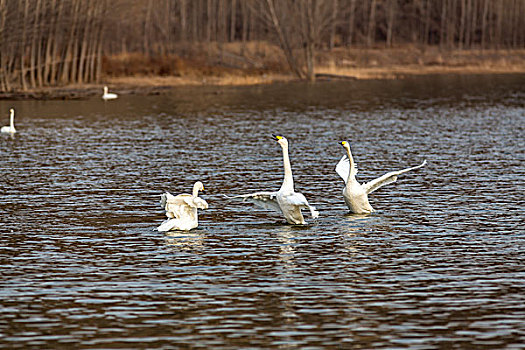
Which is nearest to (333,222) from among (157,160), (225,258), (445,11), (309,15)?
(225,258)

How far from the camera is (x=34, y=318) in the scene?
13695 millimetres

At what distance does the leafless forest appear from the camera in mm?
69188

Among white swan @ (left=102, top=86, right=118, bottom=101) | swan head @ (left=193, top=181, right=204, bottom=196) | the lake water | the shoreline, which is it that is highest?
the shoreline

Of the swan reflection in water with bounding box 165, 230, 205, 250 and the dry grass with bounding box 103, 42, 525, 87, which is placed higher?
the dry grass with bounding box 103, 42, 525, 87

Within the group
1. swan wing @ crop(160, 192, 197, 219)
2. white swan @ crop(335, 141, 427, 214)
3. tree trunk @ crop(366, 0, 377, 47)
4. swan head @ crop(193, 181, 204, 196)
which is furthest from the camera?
tree trunk @ crop(366, 0, 377, 47)

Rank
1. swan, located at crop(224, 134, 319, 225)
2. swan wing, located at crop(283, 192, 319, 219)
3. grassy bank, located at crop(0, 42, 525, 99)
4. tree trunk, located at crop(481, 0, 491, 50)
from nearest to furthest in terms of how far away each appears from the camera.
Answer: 1. swan wing, located at crop(283, 192, 319, 219)
2. swan, located at crop(224, 134, 319, 225)
3. grassy bank, located at crop(0, 42, 525, 99)
4. tree trunk, located at crop(481, 0, 491, 50)

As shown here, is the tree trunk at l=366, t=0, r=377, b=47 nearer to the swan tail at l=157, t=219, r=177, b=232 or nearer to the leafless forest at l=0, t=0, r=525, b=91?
the leafless forest at l=0, t=0, r=525, b=91

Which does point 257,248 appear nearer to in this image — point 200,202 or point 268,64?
point 200,202

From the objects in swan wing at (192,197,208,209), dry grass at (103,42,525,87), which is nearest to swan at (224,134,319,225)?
swan wing at (192,197,208,209)

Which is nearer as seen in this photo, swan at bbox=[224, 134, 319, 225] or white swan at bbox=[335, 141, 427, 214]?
swan at bbox=[224, 134, 319, 225]

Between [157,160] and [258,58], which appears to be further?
[258,58]

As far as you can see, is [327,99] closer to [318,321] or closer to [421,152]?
[421,152]

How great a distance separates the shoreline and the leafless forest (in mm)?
1897

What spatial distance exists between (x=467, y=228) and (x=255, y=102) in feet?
137
